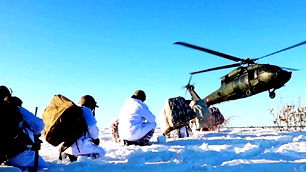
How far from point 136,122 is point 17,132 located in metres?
3.68

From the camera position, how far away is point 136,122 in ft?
25.8

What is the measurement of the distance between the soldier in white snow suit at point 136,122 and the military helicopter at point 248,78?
7.59 m

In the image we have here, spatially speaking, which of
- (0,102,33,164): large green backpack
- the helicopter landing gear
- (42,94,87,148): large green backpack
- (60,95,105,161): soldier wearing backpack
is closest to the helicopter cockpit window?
the helicopter landing gear

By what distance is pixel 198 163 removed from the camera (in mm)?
5328

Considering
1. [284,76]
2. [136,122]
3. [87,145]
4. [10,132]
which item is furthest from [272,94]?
[10,132]

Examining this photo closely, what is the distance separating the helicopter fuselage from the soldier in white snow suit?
9875 millimetres

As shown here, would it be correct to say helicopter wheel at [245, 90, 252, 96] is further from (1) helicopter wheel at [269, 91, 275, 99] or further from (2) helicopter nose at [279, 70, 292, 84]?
(2) helicopter nose at [279, 70, 292, 84]

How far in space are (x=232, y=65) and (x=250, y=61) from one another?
3.09 ft

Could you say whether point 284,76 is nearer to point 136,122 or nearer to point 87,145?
point 136,122

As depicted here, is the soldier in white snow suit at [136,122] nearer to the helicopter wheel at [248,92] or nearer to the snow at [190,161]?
the snow at [190,161]

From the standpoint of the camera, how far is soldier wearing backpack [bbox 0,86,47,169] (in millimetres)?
4348

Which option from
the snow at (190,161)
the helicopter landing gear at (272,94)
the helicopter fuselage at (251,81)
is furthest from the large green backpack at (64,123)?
the helicopter landing gear at (272,94)

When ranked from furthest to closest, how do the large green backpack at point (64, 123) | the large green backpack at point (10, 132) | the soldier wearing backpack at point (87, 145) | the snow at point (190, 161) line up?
the soldier wearing backpack at point (87, 145), the large green backpack at point (64, 123), the snow at point (190, 161), the large green backpack at point (10, 132)

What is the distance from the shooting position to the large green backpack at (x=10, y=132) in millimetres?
4308
